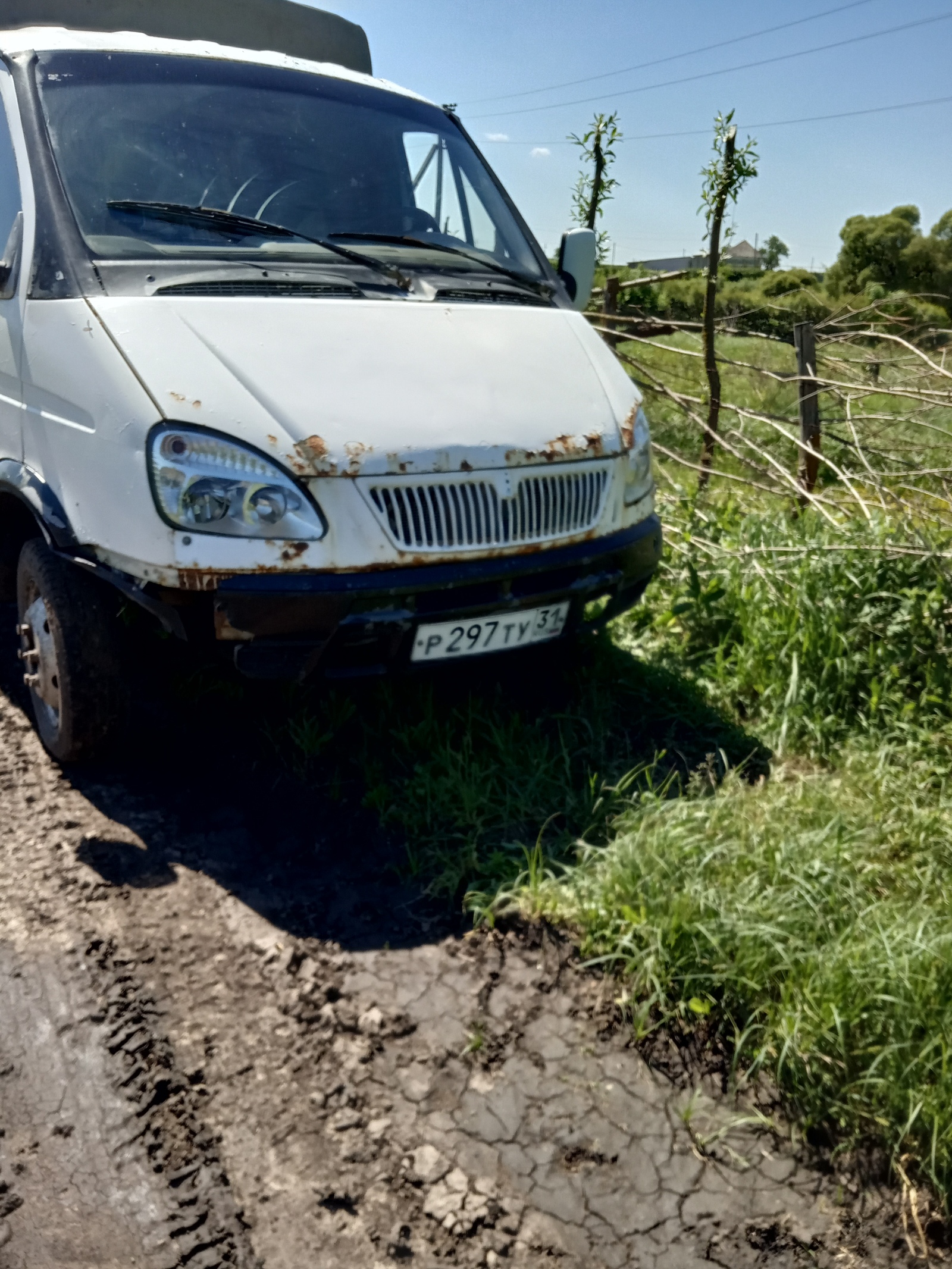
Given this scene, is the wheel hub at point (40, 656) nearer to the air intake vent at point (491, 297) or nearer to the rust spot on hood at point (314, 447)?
the rust spot on hood at point (314, 447)

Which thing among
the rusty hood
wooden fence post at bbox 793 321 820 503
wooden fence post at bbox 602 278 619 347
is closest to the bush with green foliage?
wooden fence post at bbox 602 278 619 347

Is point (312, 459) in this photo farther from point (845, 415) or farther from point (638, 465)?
point (845, 415)

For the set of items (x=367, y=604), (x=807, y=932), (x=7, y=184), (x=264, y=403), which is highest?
(x=7, y=184)

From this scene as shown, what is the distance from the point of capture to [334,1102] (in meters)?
2.23

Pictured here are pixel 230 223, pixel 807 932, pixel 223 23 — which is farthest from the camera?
pixel 223 23

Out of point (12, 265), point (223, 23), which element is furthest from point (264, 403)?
point (223, 23)

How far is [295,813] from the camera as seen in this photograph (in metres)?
3.29

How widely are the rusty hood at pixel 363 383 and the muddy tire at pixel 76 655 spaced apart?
0.79 metres

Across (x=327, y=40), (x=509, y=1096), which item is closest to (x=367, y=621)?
(x=509, y=1096)

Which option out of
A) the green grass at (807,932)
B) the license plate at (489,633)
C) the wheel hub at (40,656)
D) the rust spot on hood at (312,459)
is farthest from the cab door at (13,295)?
the green grass at (807,932)

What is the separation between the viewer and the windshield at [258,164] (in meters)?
3.31

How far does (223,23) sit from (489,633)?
404 cm

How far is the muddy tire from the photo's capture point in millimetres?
3229

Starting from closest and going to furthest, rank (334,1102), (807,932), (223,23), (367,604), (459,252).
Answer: (334,1102) < (807,932) < (367,604) < (459,252) < (223,23)
